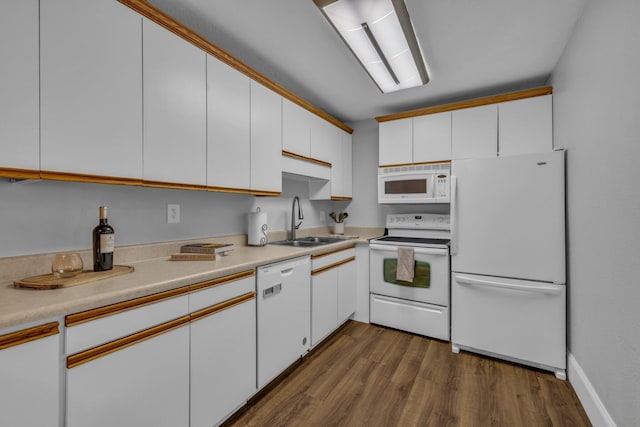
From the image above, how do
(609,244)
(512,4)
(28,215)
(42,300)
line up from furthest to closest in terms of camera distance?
1. (512,4)
2. (609,244)
3. (28,215)
4. (42,300)

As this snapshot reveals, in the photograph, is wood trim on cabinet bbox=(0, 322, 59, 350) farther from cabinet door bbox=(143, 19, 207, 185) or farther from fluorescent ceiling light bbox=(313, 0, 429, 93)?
fluorescent ceiling light bbox=(313, 0, 429, 93)

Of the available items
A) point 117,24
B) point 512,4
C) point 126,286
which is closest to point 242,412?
point 126,286

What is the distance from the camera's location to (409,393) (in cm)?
187

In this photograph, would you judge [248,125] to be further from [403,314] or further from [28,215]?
[403,314]

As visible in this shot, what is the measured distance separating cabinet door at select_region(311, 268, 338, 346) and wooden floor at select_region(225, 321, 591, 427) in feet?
0.60

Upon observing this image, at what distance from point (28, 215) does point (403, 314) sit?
2.77 m

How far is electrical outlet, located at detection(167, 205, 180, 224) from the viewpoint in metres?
1.83

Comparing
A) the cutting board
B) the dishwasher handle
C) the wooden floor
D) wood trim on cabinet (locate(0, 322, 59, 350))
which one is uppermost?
the cutting board

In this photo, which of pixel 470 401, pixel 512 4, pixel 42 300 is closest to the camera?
pixel 42 300

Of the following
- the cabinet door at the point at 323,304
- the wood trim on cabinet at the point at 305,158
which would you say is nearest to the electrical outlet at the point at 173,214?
the wood trim on cabinet at the point at 305,158

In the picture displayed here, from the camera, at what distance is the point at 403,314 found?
2754 millimetres

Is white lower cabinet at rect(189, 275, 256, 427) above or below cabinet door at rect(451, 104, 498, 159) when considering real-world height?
below

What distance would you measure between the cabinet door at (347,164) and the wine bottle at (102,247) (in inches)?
98.7

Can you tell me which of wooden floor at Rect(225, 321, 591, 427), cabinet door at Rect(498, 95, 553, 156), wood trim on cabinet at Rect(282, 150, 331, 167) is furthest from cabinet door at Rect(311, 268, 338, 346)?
cabinet door at Rect(498, 95, 553, 156)
